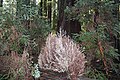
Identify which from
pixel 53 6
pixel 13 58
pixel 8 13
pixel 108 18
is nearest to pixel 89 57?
pixel 108 18

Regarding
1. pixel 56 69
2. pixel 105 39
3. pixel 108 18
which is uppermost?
pixel 108 18

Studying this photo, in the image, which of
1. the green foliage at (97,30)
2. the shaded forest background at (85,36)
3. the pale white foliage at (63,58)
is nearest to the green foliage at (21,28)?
the shaded forest background at (85,36)

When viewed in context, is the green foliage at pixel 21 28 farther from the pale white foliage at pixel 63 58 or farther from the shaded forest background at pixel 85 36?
the pale white foliage at pixel 63 58

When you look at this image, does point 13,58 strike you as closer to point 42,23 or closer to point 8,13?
point 8,13

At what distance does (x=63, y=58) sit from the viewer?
3.64 metres

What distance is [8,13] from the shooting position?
479 cm

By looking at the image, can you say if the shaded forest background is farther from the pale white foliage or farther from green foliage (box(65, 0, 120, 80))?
the pale white foliage

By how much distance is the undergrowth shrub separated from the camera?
3.66 m

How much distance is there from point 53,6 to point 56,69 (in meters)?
7.57

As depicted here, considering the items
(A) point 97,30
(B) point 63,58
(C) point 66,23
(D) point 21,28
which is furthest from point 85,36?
(C) point 66,23

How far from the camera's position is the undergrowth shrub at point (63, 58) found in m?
3.66

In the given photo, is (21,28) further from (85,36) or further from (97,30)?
(97,30)

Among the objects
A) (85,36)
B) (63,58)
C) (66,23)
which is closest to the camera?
(63,58)

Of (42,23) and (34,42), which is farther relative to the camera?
(42,23)
